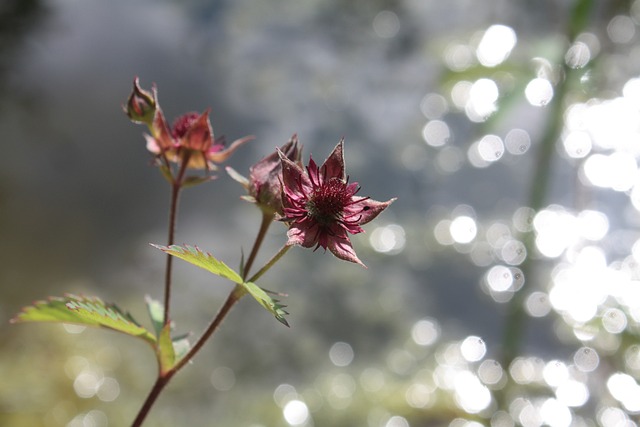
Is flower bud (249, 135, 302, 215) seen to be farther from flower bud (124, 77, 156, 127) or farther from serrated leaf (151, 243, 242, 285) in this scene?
flower bud (124, 77, 156, 127)

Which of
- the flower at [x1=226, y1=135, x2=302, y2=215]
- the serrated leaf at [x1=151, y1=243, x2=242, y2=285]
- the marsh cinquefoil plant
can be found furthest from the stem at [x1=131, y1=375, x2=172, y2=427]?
the flower at [x1=226, y1=135, x2=302, y2=215]

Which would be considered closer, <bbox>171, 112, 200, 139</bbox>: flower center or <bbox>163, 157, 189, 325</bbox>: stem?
<bbox>163, 157, 189, 325</bbox>: stem

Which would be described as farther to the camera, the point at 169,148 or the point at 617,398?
the point at 617,398

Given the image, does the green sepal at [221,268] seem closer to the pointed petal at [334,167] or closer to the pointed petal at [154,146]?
the pointed petal at [334,167]

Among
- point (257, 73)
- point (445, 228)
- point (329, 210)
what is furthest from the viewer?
point (257, 73)

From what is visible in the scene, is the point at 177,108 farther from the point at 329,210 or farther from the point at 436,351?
the point at 329,210

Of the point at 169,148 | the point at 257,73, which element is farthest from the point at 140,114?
the point at 257,73
